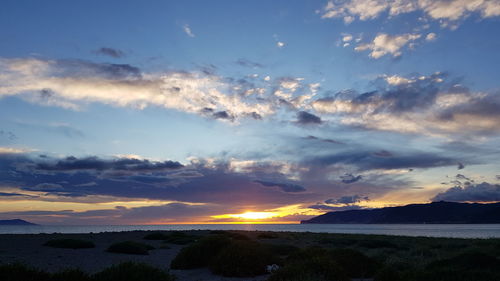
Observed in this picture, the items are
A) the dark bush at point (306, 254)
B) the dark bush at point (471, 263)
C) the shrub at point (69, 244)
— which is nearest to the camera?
the dark bush at point (306, 254)

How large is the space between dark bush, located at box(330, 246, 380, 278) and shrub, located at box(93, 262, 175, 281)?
8.45 metres

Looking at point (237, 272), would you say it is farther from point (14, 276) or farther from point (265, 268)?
point (14, 276)

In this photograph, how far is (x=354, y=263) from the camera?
18.0 metres

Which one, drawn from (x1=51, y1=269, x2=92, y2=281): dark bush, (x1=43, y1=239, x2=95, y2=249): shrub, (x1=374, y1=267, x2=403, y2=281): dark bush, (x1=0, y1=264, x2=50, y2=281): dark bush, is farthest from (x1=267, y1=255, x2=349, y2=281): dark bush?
(x1=43, y1=239, x2=95, y2=249): shrub

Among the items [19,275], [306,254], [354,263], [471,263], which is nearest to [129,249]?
[306,254]

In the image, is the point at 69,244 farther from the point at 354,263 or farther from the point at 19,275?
the point at 354,263

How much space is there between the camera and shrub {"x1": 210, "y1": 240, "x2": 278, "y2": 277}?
57.6 ft

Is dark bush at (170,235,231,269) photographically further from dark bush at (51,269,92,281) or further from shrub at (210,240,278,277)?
dark bush at (51,269,92,281)

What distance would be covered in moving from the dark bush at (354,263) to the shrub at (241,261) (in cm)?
309

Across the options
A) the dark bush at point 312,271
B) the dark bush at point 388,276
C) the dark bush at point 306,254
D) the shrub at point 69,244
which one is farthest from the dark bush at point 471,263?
the shrub at point 69,244

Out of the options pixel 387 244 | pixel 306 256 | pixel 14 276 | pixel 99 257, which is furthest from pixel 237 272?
pixel 387 244

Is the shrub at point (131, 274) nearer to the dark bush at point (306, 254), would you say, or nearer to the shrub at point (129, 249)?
the dark bush at point (306, 254)

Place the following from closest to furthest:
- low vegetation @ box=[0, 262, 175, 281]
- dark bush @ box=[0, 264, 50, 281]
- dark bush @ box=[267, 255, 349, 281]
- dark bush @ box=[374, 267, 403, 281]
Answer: dark bush @ box=[0, 264, 50, 281], low vegetation @ box=[0, 262, 175, 281], dark bush @ box=[267, 255, 349, 281], dark bush @ box=[374, 267, 403, 281]

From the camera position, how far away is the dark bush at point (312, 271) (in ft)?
43.9
